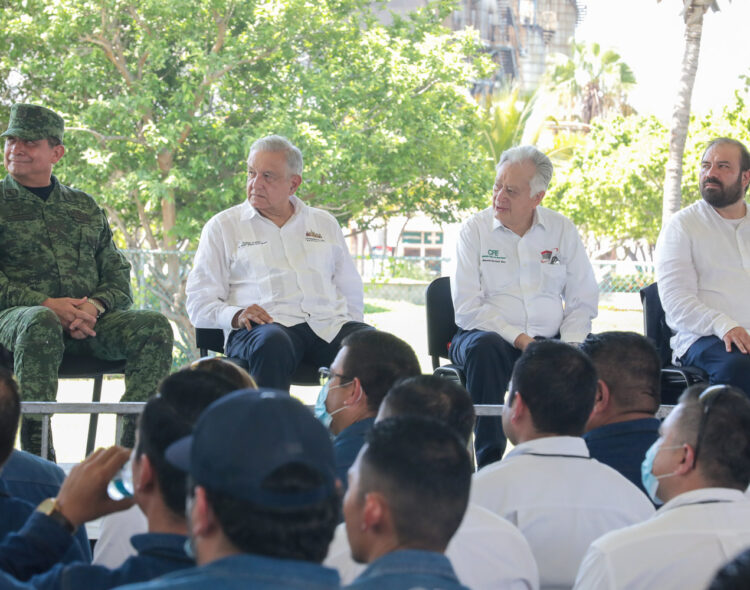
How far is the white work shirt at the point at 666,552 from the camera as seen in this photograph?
1687 millimetres

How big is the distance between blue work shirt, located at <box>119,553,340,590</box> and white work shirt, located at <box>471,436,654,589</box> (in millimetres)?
993

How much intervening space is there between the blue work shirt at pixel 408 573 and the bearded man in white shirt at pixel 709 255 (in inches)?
124

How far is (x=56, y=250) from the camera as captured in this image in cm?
421

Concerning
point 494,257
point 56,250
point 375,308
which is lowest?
point 375,308

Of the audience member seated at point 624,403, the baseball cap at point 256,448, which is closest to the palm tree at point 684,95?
the audience member seated at point 624,403

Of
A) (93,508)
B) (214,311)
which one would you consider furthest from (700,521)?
(214,311)

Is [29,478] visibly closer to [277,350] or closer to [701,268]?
[277,350]

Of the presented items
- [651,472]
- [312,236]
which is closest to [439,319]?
[312,236]

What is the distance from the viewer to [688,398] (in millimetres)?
2055

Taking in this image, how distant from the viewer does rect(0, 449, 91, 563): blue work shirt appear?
7.03 ft

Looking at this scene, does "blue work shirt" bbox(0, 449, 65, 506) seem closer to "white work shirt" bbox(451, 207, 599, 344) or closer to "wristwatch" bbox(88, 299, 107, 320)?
"wristwatch" bbox(88, 299, 107, 320)

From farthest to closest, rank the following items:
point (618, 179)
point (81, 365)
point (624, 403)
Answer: point (618, 179) → point (81, 365) → point (624, 403)

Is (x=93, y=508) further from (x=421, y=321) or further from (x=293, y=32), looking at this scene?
(x=421, y=321)

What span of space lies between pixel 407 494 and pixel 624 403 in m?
1.51
